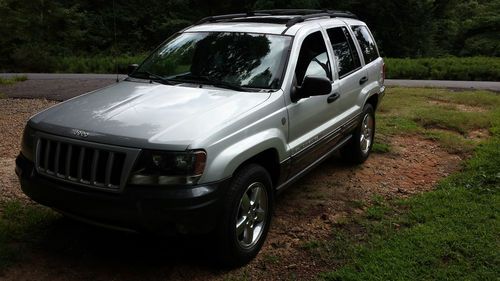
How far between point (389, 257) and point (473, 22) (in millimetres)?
26037

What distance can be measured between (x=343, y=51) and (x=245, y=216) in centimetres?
263

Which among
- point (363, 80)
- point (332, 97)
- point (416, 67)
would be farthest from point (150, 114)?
point (416, 67)

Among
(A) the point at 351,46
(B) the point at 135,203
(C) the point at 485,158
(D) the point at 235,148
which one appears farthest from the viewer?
(C) the point at 485,158

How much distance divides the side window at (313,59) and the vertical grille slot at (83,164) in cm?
199

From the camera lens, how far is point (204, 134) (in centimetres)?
344

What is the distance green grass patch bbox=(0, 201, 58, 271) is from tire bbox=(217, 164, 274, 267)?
1.62 metres

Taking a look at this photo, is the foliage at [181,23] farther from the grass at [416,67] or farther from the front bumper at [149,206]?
the front bumper at [149,206]

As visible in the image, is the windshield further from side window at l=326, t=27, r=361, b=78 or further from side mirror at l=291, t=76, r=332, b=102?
side window at l=326, t=27, r=361, b=78

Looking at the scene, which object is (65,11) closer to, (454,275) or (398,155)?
(398,155)

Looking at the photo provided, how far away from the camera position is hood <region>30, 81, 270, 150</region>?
11.2 feet

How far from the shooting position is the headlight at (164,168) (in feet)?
10.9

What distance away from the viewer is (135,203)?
10.8 ft

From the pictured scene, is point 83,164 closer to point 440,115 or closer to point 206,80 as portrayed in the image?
point 206,80

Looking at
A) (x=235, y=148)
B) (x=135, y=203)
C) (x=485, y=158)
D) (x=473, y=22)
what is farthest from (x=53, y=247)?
(x=473, y=22)
